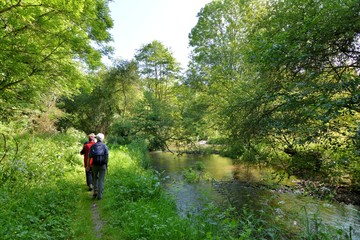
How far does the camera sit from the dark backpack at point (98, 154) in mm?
6254

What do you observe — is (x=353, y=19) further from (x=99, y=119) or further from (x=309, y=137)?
(x=99, y=119)

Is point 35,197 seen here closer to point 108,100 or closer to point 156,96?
point 108,100

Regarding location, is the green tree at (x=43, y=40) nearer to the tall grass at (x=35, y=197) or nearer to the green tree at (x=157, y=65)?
the tall grass at (x=35, y=197)

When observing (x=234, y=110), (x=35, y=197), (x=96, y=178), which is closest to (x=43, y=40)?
(x=96, y=178)

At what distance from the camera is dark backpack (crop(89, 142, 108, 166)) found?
20.5 feet

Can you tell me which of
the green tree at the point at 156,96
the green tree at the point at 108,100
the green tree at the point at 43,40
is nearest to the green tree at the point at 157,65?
the green tree at the point at 156,96

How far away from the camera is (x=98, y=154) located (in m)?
6.25

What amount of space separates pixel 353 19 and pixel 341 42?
70 centimetres

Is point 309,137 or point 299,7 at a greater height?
point 299,7

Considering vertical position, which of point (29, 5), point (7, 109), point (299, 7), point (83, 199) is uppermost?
point (299, 7)

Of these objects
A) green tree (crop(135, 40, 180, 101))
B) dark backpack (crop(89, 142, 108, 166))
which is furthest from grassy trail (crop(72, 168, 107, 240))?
green tree (crop(135, 40, 180, 101))

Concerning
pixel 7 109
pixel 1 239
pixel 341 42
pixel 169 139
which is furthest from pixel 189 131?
pixel 1 239

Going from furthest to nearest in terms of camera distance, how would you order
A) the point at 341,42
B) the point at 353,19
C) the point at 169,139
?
the point at 169,139 → the point at 341,42 → the point at 353,19

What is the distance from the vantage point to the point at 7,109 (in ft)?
33.6
